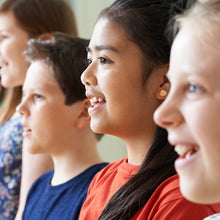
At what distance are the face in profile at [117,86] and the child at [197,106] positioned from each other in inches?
10.2

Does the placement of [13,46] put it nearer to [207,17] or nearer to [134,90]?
[134,90]

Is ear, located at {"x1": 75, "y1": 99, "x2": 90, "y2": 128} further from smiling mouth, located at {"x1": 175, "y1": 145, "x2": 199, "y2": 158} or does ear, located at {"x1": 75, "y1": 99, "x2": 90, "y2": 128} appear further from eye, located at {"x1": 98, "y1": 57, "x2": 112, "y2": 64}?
smiling mouth, located at {"x1": 175, "y1": 145, "x2": 199, "y2": 158}

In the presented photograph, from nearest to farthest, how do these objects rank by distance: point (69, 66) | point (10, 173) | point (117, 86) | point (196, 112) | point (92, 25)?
point (196, 112), point (117, 86), point (69, 66), point (10, 173), point (92, 25)

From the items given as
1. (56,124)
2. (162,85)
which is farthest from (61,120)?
(162,85)

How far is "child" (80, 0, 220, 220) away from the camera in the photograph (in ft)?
2.67

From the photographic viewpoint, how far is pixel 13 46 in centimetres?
155

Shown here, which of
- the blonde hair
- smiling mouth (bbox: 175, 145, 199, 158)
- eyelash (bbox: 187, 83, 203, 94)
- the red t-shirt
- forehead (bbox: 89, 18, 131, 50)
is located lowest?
the red t-shirt

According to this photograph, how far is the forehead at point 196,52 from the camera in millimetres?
526

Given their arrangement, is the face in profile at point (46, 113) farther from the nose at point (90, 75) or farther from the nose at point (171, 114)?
the nose at point (171, 114)

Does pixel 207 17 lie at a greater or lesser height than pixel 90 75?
greater

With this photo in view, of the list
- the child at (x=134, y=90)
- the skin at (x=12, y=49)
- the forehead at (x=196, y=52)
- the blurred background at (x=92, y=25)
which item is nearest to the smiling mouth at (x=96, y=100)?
the child at (x=134, y=90)

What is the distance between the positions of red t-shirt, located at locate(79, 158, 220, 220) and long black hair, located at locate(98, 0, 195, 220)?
2 centimetres

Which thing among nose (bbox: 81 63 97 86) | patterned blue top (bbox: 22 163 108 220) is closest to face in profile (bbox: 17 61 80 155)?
patterned blue top (bbox: 22 163 108 220)

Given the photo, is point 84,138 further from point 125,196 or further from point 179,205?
point 179,205
